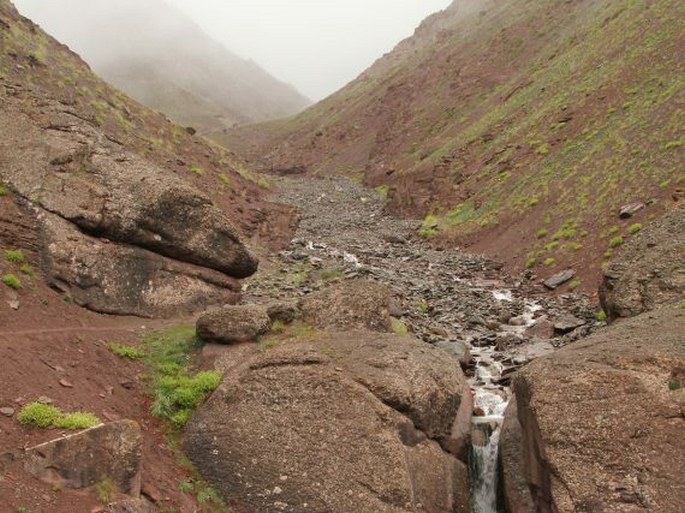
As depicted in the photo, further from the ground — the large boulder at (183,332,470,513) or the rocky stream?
the rocky stream

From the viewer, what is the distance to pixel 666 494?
12.7 m

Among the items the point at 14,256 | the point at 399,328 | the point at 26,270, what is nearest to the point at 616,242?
the point at 399,328

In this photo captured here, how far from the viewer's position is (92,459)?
12570 mm

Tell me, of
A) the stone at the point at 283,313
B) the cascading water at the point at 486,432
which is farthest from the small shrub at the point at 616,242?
the stone at the point at 283,313

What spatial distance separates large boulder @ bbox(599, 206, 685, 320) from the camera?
22.2m

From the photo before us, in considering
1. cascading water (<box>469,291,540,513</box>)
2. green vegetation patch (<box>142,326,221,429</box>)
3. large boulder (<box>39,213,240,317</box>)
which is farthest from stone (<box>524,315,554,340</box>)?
green vegetation patch (<box>142,326,221,429</box>)

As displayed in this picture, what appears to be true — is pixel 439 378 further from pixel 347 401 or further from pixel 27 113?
pixel 27 113

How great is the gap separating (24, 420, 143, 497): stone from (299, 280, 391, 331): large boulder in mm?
8879

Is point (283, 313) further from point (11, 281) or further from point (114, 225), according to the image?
point (11, 281)

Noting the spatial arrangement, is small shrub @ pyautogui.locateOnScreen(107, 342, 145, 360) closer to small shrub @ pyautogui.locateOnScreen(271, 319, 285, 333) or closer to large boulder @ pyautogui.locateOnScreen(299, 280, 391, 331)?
small shrub @ pyautogui.locateOnScreen(271, 319, 285, 333)

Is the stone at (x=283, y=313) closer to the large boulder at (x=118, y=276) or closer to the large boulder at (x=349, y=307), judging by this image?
the large boulder at (x=349, y=307)

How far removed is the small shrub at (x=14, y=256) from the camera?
19.6 meters

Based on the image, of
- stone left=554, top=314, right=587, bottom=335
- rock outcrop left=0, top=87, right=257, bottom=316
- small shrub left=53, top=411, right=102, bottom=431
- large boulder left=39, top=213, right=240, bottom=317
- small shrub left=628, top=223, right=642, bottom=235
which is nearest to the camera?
small shrub left=53, top=411, right=102, bottom=431

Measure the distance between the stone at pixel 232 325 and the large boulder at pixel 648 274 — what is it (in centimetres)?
1362
